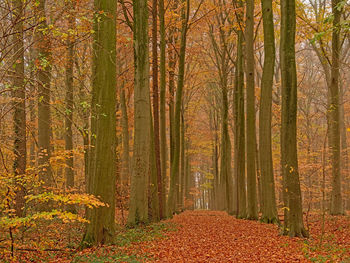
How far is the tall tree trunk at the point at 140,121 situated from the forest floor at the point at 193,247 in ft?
2.70

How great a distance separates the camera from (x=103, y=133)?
7.35 meters

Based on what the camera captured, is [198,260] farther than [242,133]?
No

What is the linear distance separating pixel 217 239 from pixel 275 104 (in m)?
13.0

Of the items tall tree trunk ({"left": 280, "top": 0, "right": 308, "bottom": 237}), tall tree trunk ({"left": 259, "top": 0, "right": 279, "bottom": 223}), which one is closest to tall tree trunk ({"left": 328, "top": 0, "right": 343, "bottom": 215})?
tall tree trunk ({"left": 259, "top": 0, "right": 279, "bottom": 223})

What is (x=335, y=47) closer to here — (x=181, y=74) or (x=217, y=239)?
(x=181, y=74)

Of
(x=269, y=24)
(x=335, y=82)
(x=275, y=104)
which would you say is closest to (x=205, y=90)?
(x=275, y=104)

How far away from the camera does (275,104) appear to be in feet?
66.3

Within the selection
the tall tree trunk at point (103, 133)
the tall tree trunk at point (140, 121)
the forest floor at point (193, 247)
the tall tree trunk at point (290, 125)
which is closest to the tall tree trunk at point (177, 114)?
the forest floor at point (193, 247)

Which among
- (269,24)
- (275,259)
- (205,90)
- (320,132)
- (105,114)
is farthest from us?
(320,132)

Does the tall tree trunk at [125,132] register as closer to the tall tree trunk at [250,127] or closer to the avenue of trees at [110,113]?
the avenue of trees at [110,113]

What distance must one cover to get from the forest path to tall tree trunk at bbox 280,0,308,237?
639 millimetres

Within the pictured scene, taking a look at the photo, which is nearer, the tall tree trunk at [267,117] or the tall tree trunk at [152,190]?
the tall tree trunk at [267,117]

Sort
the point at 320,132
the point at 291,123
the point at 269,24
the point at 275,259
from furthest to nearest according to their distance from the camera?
the point at 320,132
the point at 269,24
the point at 291,123
the point at 275,259

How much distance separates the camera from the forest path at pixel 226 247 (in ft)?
22.2
